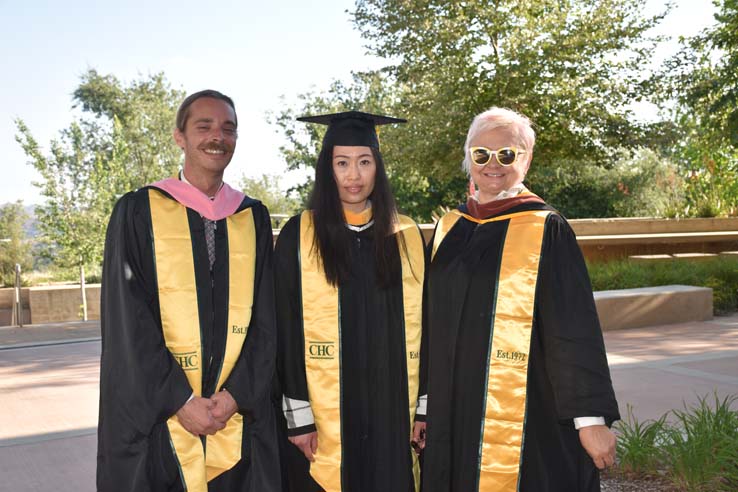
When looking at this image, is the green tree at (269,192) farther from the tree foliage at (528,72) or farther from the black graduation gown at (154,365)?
the black graduation gown at (154,365)

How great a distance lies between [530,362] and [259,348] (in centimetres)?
98

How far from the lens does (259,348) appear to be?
2.71 m

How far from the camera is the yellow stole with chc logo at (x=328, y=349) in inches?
111

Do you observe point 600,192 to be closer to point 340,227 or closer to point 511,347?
point 340,227

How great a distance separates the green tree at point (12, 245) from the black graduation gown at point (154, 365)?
17051mm

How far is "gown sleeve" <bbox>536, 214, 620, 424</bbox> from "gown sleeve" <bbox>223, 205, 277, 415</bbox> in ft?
3.25

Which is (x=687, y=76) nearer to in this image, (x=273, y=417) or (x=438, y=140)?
(x=438, y=140)

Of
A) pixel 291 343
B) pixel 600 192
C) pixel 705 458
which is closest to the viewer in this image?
pixel 291 343

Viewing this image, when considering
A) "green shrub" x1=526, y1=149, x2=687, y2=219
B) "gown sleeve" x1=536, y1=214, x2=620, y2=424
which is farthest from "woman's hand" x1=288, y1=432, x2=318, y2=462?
"green shrub" x1=526, y1=149, x2=687, y2=219

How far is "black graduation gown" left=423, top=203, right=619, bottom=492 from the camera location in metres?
2.42

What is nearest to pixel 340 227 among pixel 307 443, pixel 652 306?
pixel 307 443

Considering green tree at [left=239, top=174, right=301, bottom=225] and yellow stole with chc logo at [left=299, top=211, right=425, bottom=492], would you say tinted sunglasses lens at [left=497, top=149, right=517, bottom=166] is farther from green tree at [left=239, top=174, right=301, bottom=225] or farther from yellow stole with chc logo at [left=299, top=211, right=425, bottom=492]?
green tree at [left=239, top=174, right=301, bottom=225]

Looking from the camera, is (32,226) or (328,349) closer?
(328,349)

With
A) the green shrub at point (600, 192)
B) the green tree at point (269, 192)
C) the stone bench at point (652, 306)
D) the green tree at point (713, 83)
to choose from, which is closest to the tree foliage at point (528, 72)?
the green tree at point (713, 83)
